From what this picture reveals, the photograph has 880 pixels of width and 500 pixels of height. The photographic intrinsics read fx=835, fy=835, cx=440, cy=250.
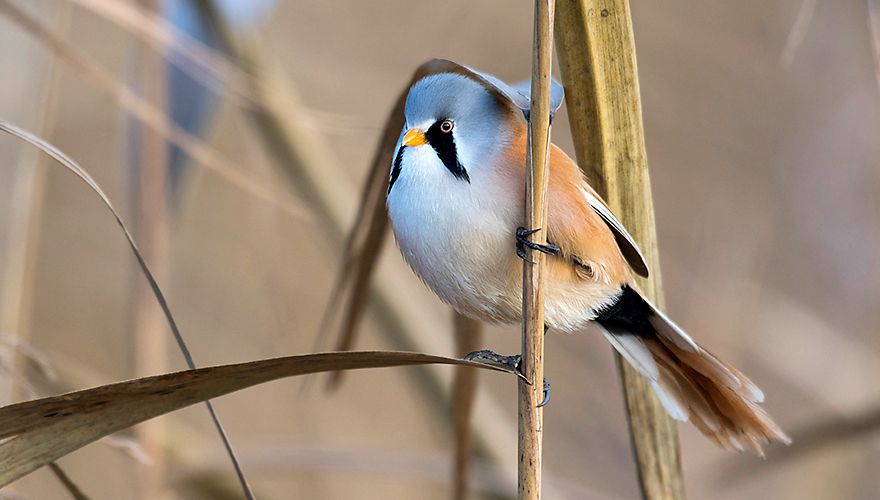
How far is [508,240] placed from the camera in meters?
1.07

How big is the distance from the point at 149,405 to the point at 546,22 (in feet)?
1.65

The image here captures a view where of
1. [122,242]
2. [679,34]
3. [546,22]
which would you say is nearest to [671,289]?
[679,34]

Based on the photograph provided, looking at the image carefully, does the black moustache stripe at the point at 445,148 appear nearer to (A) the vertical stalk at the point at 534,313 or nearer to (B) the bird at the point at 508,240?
(B) the bird at the point at 508,240

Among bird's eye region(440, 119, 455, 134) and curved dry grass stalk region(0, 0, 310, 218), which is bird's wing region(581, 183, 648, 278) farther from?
curved dry grass stalk region(0, 0, 310, 218)

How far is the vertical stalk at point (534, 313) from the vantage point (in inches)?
32.4

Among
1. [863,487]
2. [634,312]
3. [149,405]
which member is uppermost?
Answer: [863,487]

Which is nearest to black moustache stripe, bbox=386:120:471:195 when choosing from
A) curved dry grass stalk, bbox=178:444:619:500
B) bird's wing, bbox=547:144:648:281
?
bird's wing, bbox=547:144:648:281

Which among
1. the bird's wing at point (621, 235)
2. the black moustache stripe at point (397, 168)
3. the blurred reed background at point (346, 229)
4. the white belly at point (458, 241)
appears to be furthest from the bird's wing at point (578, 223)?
the blurred reed background at point (346, 229)

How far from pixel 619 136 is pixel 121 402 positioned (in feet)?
1.97

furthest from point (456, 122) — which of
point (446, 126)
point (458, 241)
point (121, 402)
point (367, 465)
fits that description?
point (367, 465)

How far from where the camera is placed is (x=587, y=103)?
95 cm

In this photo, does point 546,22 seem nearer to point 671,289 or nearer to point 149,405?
point 149,405

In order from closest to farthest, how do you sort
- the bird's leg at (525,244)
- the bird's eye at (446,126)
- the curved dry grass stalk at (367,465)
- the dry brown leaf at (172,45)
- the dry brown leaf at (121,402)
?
1. the dry brown leaf at (121,402)
2. the bird's leg at (525,244)
3. the bird's eye at (446,126)
4. the dry brown leaf at (172,45)
5. the curved dry grass stalk at (367,465)

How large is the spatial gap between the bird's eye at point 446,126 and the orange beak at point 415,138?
0.09 feet
